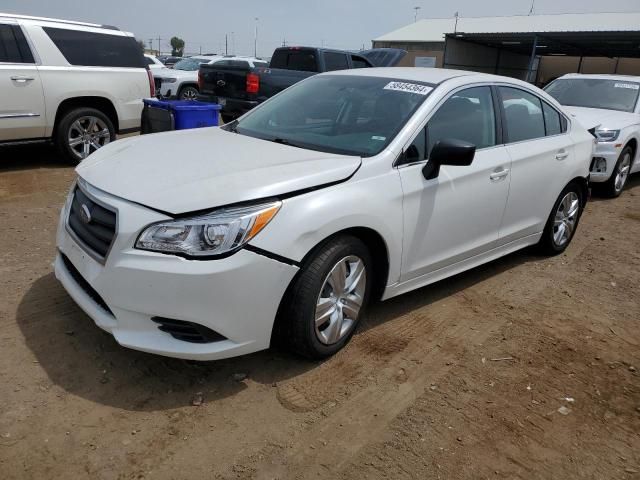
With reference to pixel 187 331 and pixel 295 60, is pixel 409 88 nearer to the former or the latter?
pixel 187 331

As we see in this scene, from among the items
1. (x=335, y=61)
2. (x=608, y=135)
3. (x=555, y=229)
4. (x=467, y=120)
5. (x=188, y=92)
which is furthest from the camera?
(x=188, y=92)

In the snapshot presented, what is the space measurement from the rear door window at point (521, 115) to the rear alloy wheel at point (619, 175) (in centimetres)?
384

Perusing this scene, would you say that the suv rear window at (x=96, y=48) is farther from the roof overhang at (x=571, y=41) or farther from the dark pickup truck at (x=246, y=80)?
the roof overhang at (x=571, y=41)

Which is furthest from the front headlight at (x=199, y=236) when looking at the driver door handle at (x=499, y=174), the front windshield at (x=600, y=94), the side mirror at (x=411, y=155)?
the front windshield at (x=600, y=94)

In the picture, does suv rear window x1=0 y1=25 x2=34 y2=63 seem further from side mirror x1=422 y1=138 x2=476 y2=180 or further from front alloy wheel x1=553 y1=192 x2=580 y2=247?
front alloy wheel x1=553 y1=192 x2=580 y2=247

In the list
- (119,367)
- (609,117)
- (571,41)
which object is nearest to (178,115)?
(119,367)

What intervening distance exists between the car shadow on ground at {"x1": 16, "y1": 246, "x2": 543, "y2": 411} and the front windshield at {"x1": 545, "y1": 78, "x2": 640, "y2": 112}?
22.6 feet

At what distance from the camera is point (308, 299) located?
9.27ft

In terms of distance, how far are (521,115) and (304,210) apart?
2.54m

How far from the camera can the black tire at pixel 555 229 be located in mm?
4895

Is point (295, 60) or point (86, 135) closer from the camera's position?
point (86, 135)

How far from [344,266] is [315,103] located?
1515 millimetres

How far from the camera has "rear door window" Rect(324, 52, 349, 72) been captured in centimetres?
1119

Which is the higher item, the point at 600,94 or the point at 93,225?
the point at 600,94
